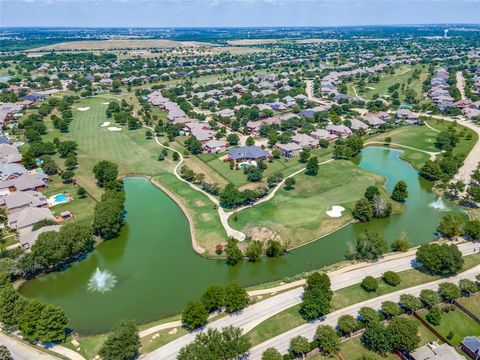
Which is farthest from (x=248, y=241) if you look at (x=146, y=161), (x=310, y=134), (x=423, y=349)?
(x=310, y=134)

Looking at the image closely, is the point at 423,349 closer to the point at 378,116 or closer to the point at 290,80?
the point at 378,116

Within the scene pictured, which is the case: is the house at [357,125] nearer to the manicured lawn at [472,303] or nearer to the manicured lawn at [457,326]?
the manicured lawn at [472,303]

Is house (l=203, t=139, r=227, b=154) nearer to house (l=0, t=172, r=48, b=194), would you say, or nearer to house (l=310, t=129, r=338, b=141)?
house (l=310, t=129, r=338, b=141)

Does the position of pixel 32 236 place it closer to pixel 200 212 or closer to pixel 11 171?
pixel 200 212

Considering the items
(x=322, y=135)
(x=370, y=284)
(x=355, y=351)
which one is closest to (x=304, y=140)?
(x=322, y=135)

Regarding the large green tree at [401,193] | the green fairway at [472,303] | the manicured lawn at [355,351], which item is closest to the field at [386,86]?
the large green tree at [401,193]
